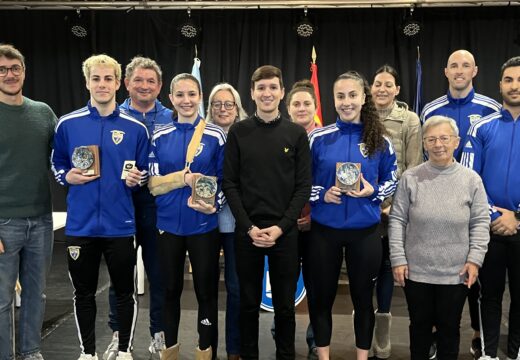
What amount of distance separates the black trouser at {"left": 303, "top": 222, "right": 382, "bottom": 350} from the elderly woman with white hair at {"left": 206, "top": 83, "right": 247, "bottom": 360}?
467mm

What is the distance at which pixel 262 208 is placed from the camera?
262 cm

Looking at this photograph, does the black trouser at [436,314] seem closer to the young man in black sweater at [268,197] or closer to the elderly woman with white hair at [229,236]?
the young man in black sweater at [268,197]

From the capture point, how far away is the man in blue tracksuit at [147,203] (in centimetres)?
309

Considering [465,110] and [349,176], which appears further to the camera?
[465,110]

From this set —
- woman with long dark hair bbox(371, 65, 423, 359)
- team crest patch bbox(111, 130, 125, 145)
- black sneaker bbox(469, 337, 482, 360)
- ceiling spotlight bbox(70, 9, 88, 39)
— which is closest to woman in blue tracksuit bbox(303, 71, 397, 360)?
woman with long dark hair bbox(371, 65, 423, 359)

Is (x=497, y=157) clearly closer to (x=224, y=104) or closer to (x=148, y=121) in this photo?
(x=224, y=104)

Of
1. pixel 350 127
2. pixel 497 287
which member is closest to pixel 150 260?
pixel 350 127

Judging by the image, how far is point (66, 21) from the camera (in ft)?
23.0

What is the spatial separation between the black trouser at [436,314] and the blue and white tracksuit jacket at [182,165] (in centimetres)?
114

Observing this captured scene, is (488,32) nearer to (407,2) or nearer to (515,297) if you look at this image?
(407,2)

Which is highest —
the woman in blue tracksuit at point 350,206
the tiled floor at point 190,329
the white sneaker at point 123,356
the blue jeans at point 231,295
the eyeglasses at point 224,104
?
the eyeglasses at point 224,104

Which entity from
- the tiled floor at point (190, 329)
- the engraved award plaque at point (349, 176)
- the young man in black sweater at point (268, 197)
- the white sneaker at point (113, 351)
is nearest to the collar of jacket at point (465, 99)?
the engraved award plaque at point (349, 176)

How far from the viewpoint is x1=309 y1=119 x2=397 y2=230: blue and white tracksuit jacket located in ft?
8.76

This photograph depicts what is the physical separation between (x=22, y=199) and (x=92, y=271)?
548mm
